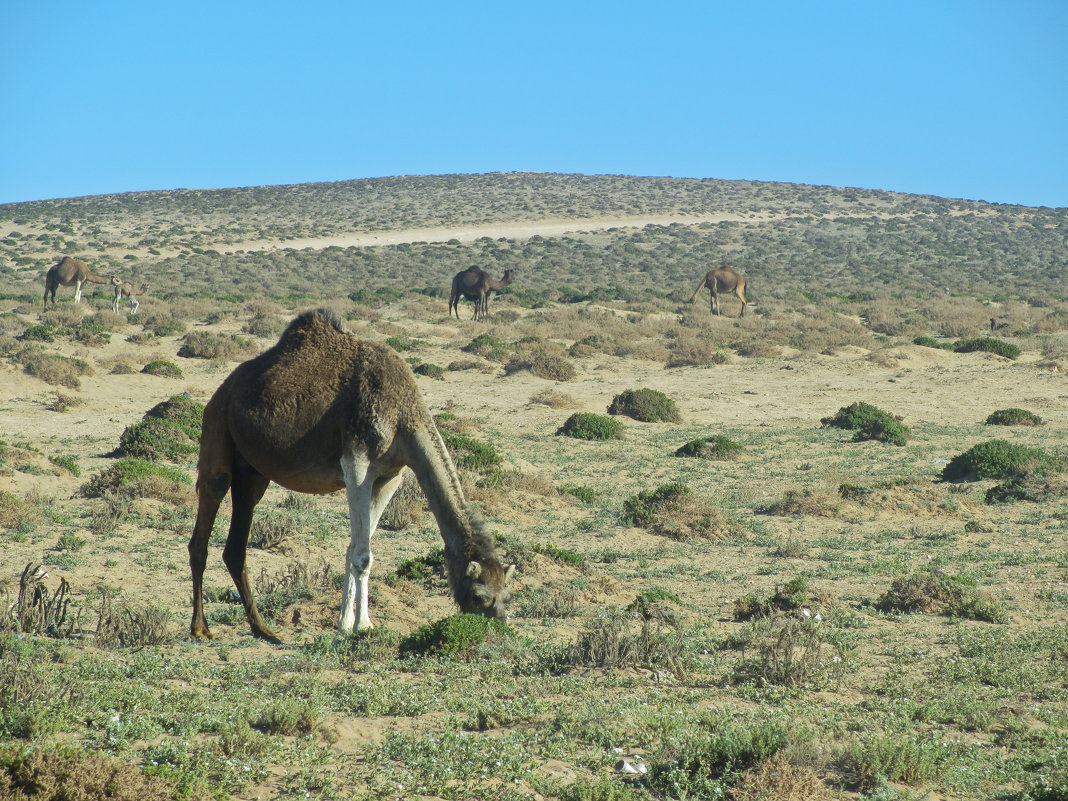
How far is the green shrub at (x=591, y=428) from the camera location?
66.8ft

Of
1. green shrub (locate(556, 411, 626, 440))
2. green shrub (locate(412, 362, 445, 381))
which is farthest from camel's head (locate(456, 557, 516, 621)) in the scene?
green shrub (locate(412, 362, 445, 381))

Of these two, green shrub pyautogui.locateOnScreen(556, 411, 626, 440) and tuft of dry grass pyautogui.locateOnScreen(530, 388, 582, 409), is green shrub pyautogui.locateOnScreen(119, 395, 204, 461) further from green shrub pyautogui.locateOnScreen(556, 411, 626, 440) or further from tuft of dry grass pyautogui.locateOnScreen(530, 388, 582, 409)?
tuft of dry grass pyautogui.locateOnScreen(530, 388, 582, 409)

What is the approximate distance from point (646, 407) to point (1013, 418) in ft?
28.7

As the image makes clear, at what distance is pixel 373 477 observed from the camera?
7465 millimetres

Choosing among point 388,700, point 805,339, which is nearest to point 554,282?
point 805,339

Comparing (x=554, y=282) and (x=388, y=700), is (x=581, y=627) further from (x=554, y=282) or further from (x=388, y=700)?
(x=554, y=282)

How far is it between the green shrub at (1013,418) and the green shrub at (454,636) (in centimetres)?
1880

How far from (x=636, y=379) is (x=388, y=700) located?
909 inches

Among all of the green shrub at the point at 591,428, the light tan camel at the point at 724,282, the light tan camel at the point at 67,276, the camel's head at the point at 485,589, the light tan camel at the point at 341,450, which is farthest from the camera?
the light tan camel at the point at 724,282

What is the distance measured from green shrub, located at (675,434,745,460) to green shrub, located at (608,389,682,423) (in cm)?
350

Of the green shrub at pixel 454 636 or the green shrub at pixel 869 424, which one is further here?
the green shrub at pixel 869 424

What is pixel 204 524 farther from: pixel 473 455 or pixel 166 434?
pixel 166 434

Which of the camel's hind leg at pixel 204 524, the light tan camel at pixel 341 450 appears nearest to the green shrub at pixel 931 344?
the light tan camel at pixel 341 450

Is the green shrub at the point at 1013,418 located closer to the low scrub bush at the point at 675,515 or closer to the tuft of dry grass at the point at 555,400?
the tuft of dry grass at the point at 555,400
